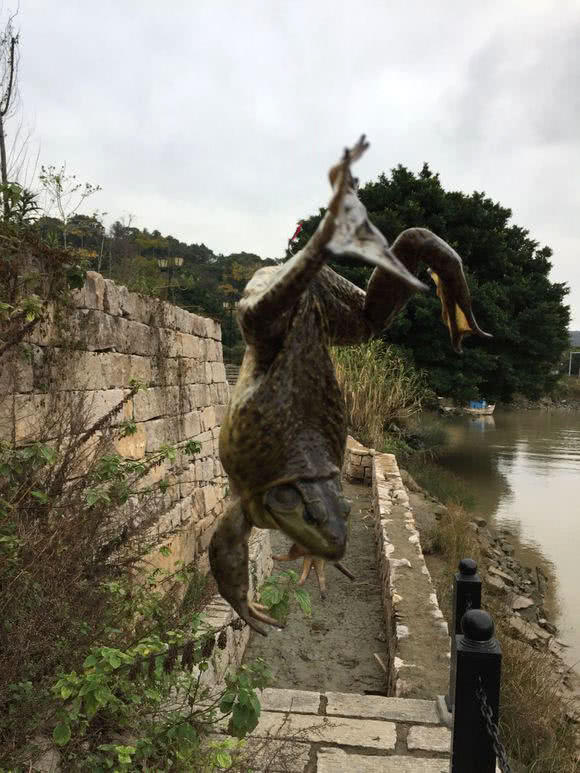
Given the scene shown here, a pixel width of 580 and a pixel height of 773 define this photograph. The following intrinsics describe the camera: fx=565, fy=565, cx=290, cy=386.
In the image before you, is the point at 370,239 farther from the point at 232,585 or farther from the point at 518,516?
the point at 518,516

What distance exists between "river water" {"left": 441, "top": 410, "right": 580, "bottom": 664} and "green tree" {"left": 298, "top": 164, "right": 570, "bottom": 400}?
7.36 ft

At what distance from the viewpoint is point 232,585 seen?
1122 millimetres

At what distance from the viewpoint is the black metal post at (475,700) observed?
228 centimetres

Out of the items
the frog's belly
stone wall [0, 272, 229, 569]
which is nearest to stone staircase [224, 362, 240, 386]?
stone wall [0, 272, 229, 569]

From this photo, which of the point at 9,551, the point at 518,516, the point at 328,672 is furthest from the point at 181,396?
the point at 518,516

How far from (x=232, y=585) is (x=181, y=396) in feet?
16.4

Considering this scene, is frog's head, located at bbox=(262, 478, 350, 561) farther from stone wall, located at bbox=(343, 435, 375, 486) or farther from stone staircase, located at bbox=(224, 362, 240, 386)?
stone wall, located at bbox=(343, 435, 375, 486)

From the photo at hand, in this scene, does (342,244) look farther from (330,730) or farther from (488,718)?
(330,730)

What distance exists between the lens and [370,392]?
39.7 feet

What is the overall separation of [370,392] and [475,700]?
32.6 feet

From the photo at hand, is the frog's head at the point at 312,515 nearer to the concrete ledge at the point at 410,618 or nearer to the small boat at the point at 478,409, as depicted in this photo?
the concrete ledge at the point at 410,618

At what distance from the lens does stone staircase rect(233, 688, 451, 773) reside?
10.7 feet

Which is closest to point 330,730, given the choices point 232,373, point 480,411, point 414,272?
point 414,272

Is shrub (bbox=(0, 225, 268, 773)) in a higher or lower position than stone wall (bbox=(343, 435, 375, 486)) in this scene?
higher
